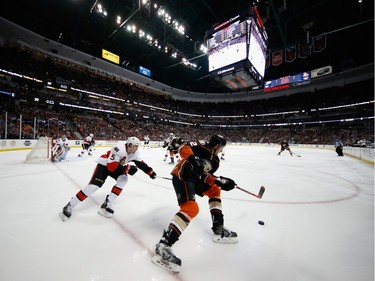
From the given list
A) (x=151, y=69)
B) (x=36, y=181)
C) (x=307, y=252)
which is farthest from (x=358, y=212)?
(x=151, y=69)

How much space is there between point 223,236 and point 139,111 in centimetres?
3215

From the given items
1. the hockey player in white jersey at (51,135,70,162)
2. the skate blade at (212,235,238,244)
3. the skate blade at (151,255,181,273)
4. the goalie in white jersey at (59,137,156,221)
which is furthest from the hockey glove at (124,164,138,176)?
the hockey player in white jersey at (51,135,70,162)

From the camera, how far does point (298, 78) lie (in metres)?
19.2

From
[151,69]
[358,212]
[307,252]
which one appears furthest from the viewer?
[151,69]

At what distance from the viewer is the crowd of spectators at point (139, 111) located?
18.4 m

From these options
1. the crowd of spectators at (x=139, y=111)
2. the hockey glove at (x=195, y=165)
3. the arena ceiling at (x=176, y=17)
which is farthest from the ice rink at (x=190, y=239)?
the crowd of spectators at (x=139, y=111)

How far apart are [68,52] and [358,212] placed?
29169 mm

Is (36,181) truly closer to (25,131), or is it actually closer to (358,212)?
(358,212)

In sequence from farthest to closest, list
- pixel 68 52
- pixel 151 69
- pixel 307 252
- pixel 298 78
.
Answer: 1. pixel 151 69
2. pixel 68 52
3. pixel 298 78
4. pixel 307 252

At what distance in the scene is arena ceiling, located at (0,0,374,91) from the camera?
1247 centimetres

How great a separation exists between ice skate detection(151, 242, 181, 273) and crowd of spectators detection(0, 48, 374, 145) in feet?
44.8

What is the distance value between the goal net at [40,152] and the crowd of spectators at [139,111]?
5372mm

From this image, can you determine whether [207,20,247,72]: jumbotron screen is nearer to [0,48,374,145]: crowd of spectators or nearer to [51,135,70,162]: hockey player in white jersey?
[51,135,70,162]: hockey player in white jersey

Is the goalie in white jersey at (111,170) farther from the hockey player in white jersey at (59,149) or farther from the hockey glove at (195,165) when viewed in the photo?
the hockey player in white jersey at (59,149)
